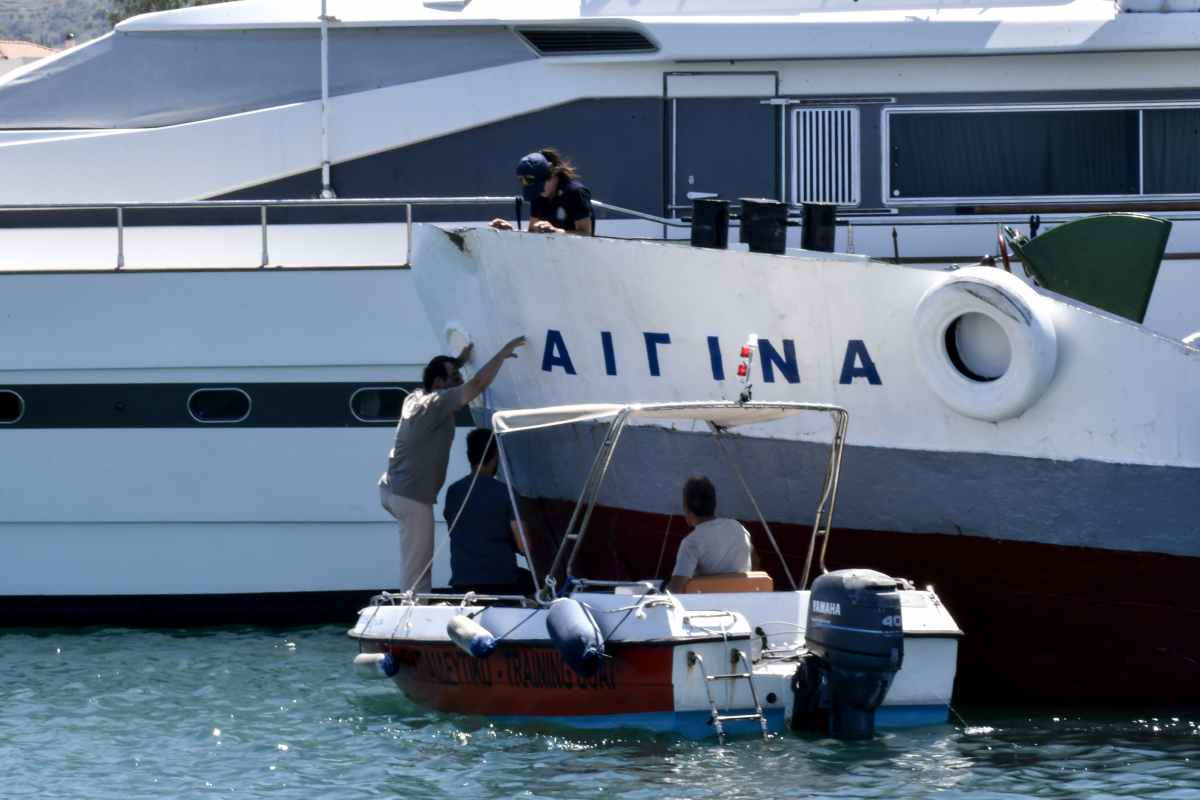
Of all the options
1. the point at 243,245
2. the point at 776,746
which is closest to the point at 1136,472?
the point at 776,746

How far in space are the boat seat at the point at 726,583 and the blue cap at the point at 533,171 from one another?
2416 millimetres

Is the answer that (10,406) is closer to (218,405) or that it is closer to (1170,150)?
(218,405)

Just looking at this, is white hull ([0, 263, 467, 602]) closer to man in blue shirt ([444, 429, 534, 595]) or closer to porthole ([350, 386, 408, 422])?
porthole ([350, 386, 408, 422])

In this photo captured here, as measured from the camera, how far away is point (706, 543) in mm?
6148

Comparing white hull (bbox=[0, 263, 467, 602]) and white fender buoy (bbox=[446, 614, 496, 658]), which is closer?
white fender buoy (bbox=[446, 614, 496, 658])

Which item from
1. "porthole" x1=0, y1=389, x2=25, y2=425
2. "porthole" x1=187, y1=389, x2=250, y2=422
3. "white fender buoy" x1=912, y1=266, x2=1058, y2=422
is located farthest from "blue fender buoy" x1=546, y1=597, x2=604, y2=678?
"porthole" x1=0, y1=389, x2=25, y2=425

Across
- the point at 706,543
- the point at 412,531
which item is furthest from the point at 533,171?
the point at 706,543

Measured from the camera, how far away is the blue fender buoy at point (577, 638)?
17.6ft

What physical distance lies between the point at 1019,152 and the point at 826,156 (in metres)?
1.28

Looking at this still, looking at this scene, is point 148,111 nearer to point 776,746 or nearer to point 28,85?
point 28,85

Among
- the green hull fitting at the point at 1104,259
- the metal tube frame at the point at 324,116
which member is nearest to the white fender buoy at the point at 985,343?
the green hull fitting at the point at 1104,259

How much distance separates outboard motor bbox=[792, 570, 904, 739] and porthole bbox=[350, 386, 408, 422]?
396cm

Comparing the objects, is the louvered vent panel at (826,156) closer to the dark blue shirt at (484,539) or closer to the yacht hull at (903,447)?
the yacht hull at (903,447)

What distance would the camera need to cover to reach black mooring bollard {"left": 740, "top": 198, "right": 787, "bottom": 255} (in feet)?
20.7
